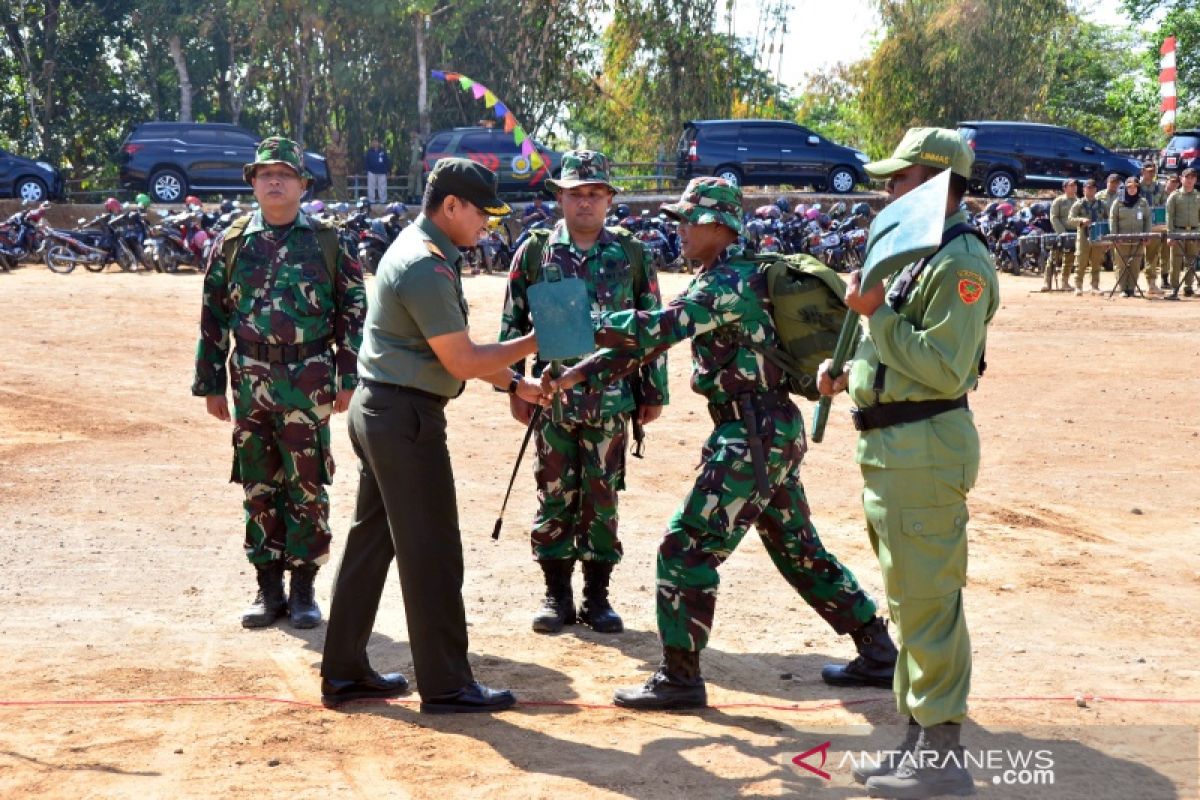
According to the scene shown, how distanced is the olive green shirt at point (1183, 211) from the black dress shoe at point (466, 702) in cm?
1851

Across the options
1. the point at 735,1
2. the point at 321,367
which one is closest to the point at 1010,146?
the point at 735,1

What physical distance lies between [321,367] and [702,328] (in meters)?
2.09

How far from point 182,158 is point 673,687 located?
27.6 metres

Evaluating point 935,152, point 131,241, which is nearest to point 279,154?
point 935,152

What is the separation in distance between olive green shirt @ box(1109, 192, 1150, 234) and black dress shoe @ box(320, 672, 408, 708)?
60.1ft

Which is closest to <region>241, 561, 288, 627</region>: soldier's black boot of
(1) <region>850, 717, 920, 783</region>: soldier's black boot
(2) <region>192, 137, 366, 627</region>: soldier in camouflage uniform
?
(2) <region>192, 137, 366, 627</region>: soldier in camouflage uniform

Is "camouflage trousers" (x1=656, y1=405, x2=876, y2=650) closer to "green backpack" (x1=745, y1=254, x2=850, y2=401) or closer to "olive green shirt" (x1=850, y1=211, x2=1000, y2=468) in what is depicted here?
"green backpack" (x1=745, y1=254, x2=850, y2=401)

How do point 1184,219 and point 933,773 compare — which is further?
point 1184,219

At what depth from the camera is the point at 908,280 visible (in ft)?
14.9

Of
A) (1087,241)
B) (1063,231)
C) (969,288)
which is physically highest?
(969,288)

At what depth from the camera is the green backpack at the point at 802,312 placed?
5297 mm

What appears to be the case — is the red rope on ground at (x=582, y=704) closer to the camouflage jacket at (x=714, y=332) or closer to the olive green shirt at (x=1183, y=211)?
the camouflage jacket at (x=714, y=332)

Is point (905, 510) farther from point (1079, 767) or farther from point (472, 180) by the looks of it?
point (472, 180)

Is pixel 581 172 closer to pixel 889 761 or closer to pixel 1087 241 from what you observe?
pixel 889 761
